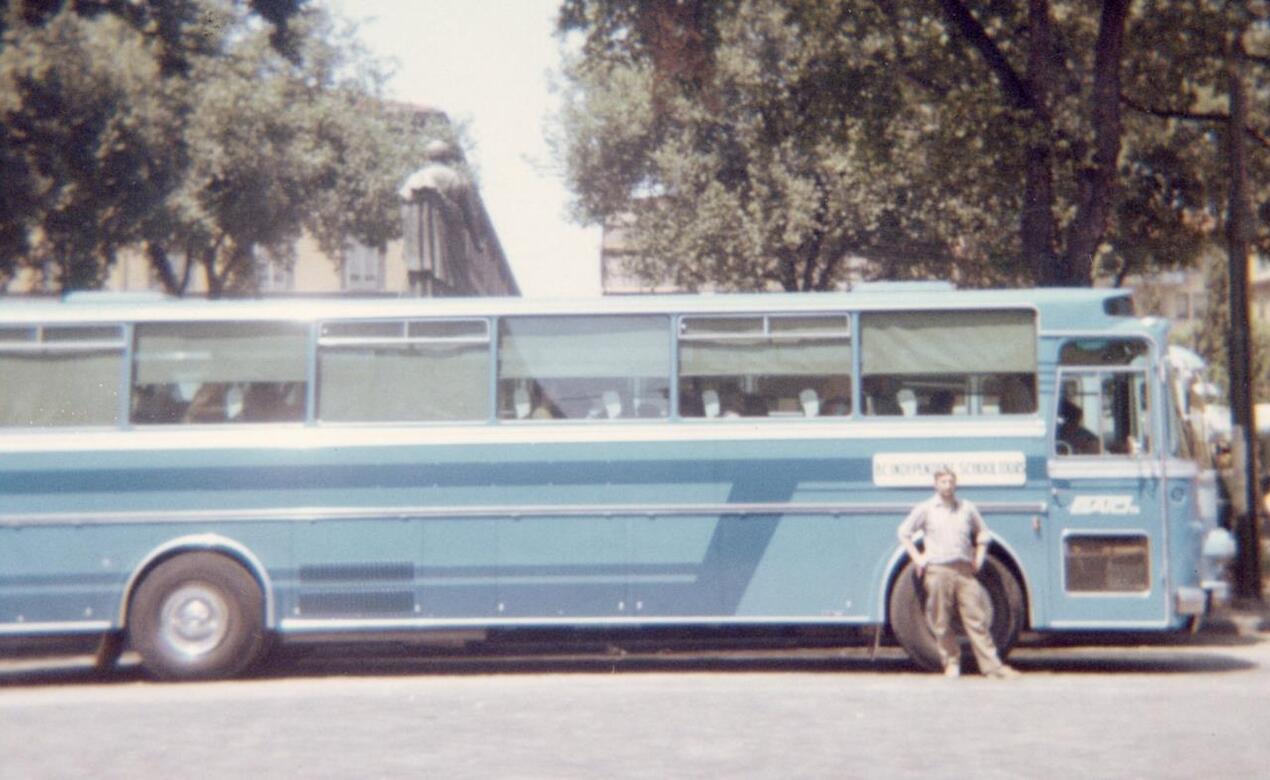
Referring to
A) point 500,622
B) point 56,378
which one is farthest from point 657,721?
point 56,378

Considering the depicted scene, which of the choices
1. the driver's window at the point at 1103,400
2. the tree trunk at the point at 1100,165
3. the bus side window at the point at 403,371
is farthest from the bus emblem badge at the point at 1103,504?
the tree trunk at the point at 1100,165

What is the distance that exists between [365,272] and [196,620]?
4781 cm

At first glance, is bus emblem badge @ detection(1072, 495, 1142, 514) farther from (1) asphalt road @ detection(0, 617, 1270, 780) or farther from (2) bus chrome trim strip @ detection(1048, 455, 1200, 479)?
(1) asphalt road @ detection(0, 617, 1270, 780)

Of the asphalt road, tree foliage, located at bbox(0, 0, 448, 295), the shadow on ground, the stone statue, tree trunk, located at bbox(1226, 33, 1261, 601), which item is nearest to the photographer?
the asphalt road

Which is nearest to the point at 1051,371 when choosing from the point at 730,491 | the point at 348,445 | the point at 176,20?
the point at 730,491

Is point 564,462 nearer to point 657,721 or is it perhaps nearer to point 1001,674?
point 657,721

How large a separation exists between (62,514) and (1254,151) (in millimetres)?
19573

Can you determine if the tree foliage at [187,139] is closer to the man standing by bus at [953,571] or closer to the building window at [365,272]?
the man standing by bus at [953,571]

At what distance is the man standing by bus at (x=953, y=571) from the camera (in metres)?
12.7

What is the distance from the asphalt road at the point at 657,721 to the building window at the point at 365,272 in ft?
150

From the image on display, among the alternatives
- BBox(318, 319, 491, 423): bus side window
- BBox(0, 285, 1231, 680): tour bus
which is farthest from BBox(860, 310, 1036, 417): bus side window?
BBox(318, 319, 491, 423): bus side window

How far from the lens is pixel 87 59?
30453 millimetres

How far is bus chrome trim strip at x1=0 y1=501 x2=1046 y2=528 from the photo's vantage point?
13359 mm

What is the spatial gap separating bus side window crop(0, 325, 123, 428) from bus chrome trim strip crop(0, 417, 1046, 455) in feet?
0.47
